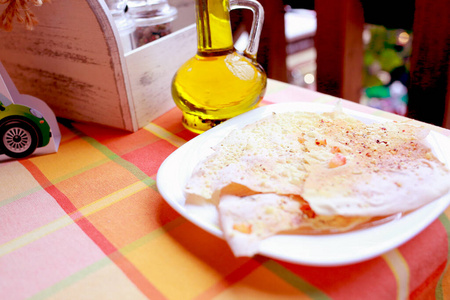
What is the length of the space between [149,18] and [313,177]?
0.60 meters

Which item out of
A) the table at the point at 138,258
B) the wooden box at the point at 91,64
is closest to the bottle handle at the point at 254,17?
the wooden box at the point at 91,64

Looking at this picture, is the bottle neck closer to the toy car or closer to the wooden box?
the wooden box

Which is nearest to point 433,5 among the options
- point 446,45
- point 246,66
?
point 446,45

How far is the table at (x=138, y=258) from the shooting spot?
0.45 meters

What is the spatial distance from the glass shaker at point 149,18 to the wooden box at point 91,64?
0.05 meters

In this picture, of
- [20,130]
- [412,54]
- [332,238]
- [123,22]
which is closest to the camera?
[332,238]

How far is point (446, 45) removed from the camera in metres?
0.92

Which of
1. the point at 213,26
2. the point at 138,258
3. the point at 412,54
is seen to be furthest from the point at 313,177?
the point at 412,54

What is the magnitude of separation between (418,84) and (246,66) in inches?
20.1

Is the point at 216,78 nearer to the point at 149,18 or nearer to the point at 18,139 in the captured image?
the point at 149,18

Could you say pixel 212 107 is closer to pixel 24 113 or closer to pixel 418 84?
pixel 24 113

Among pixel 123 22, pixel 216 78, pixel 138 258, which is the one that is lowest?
pixel 138 258

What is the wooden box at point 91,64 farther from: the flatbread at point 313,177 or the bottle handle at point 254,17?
the flatbread at point 313,177

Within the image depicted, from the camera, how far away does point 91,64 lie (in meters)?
0.81
